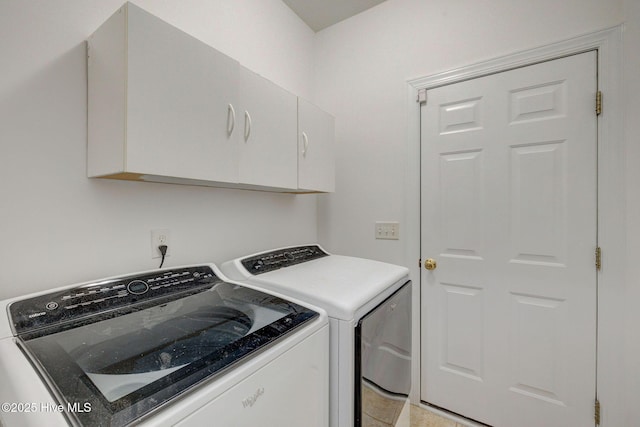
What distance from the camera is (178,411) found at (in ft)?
1.87

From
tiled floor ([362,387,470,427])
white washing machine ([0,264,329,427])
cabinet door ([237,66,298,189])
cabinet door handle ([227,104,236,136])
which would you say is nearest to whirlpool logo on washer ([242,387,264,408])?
white washing machine ([0,264,329,427])

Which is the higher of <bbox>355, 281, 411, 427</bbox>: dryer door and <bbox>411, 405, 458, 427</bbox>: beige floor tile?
<bbox>355, 281, 411, 427</bbox>: dryer door

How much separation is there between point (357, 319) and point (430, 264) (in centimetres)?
100

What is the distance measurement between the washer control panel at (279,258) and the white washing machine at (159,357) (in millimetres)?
268

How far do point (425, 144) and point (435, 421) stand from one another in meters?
1.76

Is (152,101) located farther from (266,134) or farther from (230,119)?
(266,134)

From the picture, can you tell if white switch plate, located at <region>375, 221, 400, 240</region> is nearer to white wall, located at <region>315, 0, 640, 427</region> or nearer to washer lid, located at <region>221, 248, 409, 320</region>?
white wall, located at <region>315, 0, 640, 427</region>

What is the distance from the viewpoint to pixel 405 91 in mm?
1967

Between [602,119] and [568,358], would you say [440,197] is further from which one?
[568,358]

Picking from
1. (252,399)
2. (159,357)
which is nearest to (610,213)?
(252,399)

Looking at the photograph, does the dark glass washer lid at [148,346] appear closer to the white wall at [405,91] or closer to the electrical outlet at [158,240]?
the electrical outlet at [158,240]

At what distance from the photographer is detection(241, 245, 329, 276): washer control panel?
1.47m

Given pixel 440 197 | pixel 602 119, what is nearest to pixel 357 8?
pixel 440 197

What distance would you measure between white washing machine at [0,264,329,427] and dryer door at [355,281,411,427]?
0.15 m
